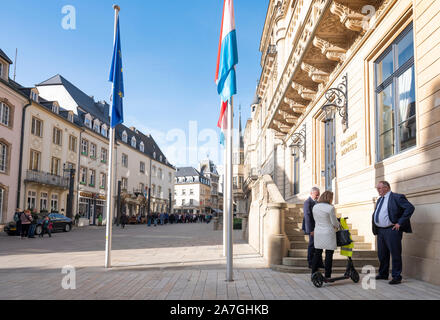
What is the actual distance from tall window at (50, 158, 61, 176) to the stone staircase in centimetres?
2956

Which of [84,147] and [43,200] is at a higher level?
[84,147]

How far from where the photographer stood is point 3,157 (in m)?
28.6

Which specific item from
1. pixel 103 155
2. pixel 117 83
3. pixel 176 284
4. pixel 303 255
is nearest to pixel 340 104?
pixel 303 255

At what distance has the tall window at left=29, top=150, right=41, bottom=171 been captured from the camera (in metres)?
32.2

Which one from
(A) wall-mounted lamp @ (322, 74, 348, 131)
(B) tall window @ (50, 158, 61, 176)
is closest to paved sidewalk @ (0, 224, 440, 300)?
(A) wall-mounted lamp @ (322, 74, 348, 131)

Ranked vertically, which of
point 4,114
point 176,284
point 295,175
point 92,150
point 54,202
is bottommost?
point 176,284

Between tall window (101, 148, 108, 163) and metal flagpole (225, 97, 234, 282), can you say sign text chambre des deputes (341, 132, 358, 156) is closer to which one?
metal flagpole (225, 97, 234, 282)

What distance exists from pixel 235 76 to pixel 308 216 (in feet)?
10.2

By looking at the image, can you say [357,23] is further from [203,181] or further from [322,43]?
[203,181]

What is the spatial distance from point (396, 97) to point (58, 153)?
3289 centimetres

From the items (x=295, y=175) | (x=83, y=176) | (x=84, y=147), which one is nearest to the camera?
(x=295, y=175)

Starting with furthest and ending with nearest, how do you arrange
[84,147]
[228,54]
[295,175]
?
[84,147] → [295,175] → [228,54]

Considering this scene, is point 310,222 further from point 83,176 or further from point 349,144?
point 83,176

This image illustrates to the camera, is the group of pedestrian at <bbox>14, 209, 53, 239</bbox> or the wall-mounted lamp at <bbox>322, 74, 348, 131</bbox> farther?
the group of pedestrian at <bbox>14, 209, 53, 239</bbox>
